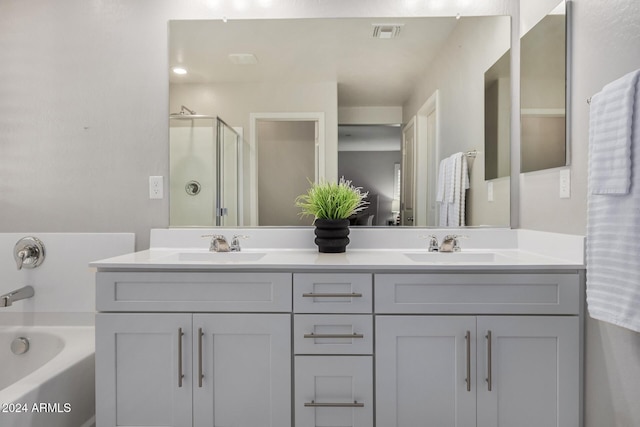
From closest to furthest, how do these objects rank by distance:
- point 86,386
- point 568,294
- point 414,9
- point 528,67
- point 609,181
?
point 609,181
point 568,294
point 86,386
point 528,67
point 414,9

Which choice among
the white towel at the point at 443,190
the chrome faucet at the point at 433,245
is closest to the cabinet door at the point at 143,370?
the chrome faucet at the point at 433,245

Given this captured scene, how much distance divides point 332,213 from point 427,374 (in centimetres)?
80

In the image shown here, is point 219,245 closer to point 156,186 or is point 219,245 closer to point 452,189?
point 156,186

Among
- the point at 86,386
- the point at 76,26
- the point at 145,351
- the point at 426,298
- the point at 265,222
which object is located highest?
the point at 76,26

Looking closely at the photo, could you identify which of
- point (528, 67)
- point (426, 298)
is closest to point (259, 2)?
point (528, 67)

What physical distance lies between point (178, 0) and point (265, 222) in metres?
1.24

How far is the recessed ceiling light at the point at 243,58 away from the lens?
1.98 meters

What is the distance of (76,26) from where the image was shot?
199 centimetres

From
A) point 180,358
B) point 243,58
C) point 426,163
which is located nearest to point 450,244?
point 426,163

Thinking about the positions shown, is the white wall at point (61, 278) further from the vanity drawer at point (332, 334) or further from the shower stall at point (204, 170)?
the vanity drawer at point (332, 334)

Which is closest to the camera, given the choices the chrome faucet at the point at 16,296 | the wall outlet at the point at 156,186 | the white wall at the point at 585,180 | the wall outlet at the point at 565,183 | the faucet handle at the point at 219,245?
the white wall at the point at 585,180

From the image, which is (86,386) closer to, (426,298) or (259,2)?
(426,298)

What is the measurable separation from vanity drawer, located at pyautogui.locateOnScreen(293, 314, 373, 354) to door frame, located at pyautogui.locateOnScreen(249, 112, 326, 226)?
73cm

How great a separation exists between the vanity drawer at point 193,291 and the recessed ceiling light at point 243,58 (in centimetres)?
114
